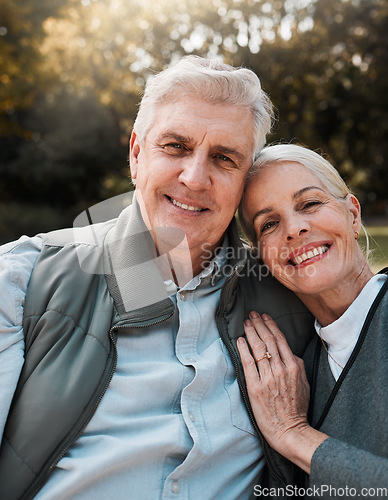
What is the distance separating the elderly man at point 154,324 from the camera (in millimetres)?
1753

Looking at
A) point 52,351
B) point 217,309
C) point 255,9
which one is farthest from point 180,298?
point 255,9

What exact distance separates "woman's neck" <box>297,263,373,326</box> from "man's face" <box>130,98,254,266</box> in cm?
62

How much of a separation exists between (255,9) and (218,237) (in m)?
17.3

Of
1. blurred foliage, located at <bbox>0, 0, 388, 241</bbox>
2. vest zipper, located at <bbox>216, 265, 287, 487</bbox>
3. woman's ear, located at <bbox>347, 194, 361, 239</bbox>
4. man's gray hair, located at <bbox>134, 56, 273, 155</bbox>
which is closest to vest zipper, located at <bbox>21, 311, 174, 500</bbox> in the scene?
vest zipper, located at <bbox>216, 265, 287, 487</bbox>

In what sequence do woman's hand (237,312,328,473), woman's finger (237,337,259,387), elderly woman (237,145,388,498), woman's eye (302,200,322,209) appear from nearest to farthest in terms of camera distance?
elderly woman (237,145,388,498) → woman's hand (237,312,328,473) → woman's finger (237,337,259,387) → woman's eye (302,200,322,209)

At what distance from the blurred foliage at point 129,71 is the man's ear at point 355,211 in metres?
13.0

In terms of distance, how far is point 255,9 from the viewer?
17.2m

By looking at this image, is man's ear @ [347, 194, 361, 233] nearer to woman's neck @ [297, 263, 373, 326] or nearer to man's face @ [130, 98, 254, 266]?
woman's neck @ [297, 263, 373, 326]

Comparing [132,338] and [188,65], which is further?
[188,65]

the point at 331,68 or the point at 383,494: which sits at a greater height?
the point at 331,68

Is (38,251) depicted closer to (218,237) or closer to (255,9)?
(218,237)

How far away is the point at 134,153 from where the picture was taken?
2475 millimetres

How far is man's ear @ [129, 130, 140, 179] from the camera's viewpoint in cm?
244

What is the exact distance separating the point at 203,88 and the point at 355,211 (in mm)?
989
